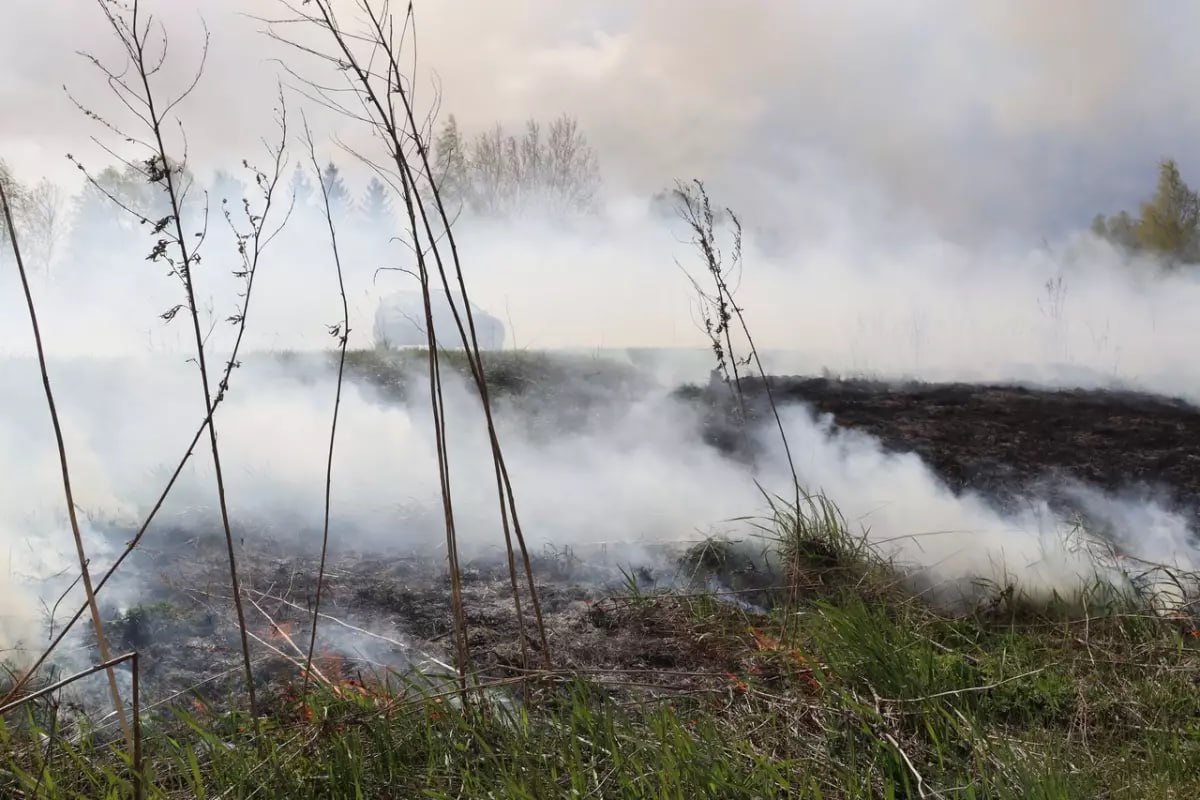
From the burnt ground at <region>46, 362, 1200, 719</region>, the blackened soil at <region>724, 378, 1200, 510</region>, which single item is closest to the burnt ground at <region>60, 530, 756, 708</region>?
the burnt ground at <region>46, 362, 1200, 719</region>

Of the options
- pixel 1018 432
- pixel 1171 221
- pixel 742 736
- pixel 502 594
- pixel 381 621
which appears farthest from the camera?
pixel 1171 221

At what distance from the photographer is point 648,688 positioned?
3102 mm

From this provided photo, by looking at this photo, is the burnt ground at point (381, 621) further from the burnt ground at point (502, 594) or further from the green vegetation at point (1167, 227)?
the green vegetation at point (1167, 227)

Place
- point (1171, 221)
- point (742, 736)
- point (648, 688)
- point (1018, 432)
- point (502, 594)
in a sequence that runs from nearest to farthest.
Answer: point (742, 736)
point (648, 688)
point (502, 594)
point (1018, 432)
point (1171, 221)

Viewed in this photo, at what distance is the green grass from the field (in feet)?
0.03

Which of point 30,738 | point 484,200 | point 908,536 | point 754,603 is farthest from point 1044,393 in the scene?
point 30,738

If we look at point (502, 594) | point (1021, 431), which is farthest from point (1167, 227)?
point (502, 594)

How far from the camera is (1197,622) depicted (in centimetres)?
391

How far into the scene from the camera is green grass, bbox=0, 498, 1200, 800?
94.0 inches

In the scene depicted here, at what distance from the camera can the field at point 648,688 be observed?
2.45 m

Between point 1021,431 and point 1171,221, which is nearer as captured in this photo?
point 1021,431

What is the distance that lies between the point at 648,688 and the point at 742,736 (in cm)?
53

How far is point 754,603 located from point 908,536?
98cm

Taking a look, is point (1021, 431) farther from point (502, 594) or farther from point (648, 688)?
point (648, 688)
